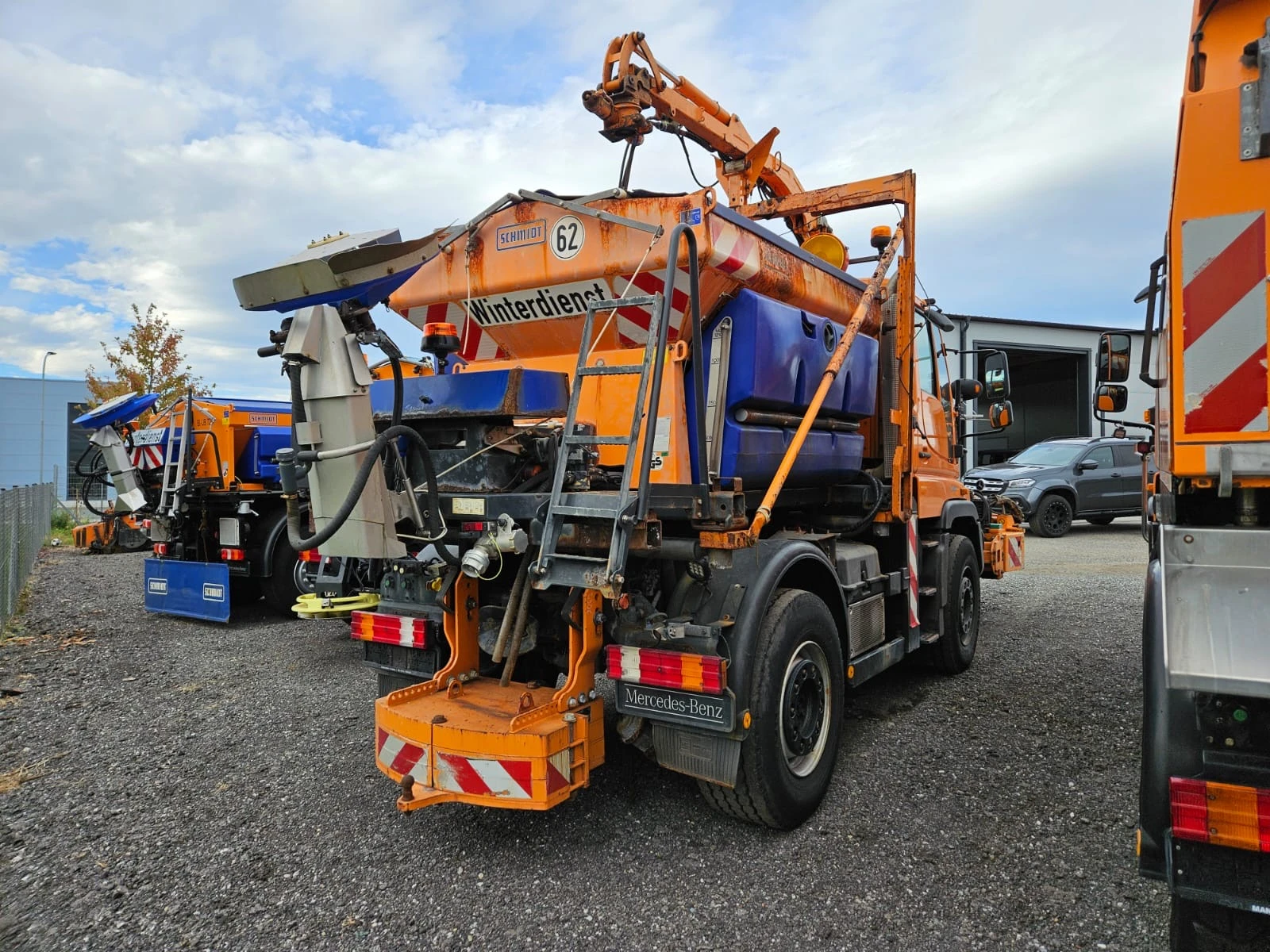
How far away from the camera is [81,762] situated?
441 cm

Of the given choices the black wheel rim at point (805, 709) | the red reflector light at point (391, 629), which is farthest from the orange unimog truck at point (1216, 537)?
the red reflector light at point (391, 629)

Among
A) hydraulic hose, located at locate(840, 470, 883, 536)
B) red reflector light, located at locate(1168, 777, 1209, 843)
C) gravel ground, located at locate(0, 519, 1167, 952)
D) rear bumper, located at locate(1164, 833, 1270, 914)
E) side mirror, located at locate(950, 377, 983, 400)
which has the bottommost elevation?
gravel ground, located at locate(0, 519, 1167, 952)

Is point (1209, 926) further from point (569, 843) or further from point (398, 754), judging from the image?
point (398, 754)

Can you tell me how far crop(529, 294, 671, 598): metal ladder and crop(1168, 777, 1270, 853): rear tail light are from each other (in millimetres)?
1682

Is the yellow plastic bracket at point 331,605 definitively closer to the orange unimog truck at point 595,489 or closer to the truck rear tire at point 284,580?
the truck rear tire at point 284,580

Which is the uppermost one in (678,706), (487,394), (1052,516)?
(487,394)

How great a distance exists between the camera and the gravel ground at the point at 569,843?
275 centimetres

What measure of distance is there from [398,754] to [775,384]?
2333 millimetres

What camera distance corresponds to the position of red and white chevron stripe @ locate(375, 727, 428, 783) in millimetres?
3137

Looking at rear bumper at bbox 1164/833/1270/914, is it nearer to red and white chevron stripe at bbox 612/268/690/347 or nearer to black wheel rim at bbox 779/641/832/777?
black wheel rim at bbox 779/641/832/777

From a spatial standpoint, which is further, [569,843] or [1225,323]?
[569,843]

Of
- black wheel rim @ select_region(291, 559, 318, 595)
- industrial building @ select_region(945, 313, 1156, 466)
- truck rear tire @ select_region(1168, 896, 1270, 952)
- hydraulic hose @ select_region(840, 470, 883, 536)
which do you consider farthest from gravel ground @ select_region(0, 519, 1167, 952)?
industrial building @ select_region(945, 313, 1156, 466)

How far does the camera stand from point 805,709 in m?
3.68

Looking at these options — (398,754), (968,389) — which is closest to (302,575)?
(398,754)
